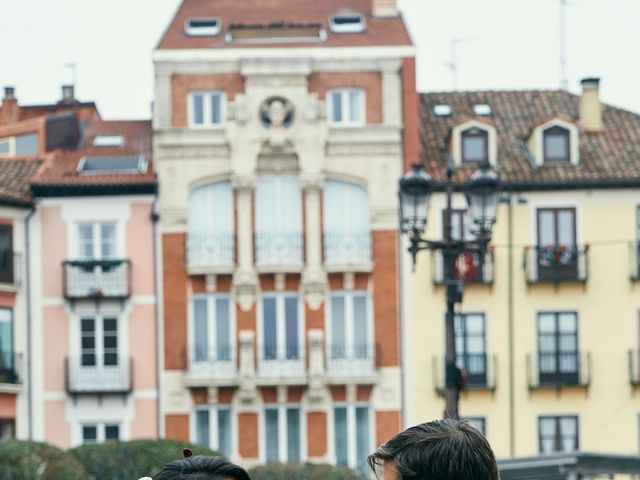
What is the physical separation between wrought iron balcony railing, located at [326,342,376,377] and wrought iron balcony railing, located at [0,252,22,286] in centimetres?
742

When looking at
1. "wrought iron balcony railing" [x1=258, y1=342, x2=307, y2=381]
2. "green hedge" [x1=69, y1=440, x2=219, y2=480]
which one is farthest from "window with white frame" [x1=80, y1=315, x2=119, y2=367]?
"green hedge" [x1=69, y1=440, x2=219, y2=480]

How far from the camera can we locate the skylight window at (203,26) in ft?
154

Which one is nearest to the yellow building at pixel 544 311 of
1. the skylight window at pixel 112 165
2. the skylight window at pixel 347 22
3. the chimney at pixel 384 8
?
the chimney at pixel 384 8

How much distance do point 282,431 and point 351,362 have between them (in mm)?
2273

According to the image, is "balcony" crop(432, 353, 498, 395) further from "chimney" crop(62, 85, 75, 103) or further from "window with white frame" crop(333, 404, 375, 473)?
"chimney" crop(62, 85, 75, 103)

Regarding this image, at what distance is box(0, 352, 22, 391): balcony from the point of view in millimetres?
45719

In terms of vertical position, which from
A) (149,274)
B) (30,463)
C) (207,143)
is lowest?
(30,463)

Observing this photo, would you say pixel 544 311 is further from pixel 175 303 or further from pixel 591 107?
pixel 175 303

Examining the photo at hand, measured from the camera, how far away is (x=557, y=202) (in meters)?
46.1

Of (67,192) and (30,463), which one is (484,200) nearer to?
(30,463)

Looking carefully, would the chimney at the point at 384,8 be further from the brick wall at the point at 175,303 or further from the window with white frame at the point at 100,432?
the window with white frame at the point at 100,432

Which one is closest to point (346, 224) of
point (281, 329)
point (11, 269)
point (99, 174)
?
point (281, 329)

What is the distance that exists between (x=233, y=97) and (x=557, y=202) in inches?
312

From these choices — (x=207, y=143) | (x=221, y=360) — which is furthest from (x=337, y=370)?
(x=207, y=143)
